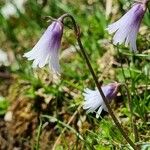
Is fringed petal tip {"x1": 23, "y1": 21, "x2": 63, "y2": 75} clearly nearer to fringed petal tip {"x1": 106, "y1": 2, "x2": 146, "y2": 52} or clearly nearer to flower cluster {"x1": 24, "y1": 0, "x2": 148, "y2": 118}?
flower cluster {"x1": 24, "y1": 0, "x2": 148, "y2": 118}

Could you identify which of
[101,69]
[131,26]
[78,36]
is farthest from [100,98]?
[101,69]

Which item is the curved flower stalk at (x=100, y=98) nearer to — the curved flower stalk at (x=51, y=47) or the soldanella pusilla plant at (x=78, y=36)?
the soldanella pusilla plant at (x=78, y=36)

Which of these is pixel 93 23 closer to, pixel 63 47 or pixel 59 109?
pixel 63 47

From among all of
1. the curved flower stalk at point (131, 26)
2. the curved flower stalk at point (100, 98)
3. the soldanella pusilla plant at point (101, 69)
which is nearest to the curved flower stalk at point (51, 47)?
the soldanella pusilla plant at point (101, 69)

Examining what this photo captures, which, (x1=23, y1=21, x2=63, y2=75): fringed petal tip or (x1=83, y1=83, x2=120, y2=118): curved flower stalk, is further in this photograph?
(x1=83, y1=83, x2=120, y2=118): curved flower stalk

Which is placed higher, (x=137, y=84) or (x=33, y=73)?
(x=33, y=73)

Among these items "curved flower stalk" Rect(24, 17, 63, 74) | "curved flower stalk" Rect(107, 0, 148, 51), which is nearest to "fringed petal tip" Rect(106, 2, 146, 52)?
"curved flower stalk" Rect(107, 0, 148, 51)

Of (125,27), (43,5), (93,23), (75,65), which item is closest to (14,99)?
(75,65)

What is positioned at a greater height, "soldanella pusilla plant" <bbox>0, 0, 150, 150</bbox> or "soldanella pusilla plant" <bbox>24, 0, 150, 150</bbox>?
"soldanella pusilla plant" <bbox>24, 0, 150, 150</bbox>
